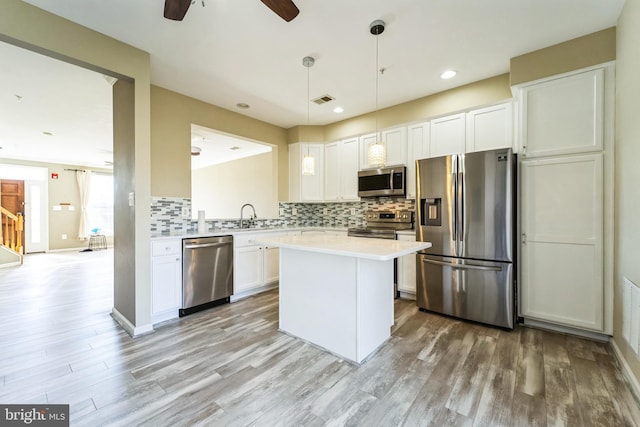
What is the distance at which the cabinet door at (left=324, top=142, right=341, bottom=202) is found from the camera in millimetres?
4583

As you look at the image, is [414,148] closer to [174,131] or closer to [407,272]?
[407,272]

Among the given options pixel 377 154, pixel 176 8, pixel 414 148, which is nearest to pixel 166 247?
pixel 176 8

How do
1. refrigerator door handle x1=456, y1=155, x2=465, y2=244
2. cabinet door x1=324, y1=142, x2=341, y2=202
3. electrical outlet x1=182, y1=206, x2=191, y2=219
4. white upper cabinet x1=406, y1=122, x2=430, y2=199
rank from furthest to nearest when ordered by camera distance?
cabinet door x1=324, y1=142, x2=341, y2=202 < white upper cabinet x1=406, y1=122, x2=430, y2=199 < electrical outlet x1=182, y1=206, x2=191, y2=219 < refrigerator door handle x1=456, y1=155, x2=465, y2=244

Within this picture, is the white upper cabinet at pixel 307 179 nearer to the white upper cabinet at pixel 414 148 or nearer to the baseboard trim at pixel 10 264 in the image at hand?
the white upper cabinet at pixel 414 148

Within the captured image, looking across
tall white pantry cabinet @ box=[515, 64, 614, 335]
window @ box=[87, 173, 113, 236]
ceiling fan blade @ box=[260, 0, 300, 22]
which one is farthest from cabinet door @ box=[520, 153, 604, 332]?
window @ box=[87, 173, 113, 236]

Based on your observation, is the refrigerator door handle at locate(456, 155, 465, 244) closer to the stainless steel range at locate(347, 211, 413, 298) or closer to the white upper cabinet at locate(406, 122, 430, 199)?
the white upper cabinet at locate(406, 122, 430, 199)

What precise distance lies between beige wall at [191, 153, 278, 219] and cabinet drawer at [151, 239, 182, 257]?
79.6 inches

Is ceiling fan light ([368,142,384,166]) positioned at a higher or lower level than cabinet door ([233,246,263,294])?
higher

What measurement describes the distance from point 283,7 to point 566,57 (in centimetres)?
267

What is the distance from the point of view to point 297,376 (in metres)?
1.93

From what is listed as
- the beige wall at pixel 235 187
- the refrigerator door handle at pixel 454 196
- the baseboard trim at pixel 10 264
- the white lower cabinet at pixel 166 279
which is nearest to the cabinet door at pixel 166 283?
the white lower cabinet at pixel 166 279

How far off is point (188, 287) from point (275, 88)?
265 cm

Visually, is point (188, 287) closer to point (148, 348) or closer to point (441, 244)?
point (148, 348)

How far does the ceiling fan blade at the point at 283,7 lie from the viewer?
160 cm
